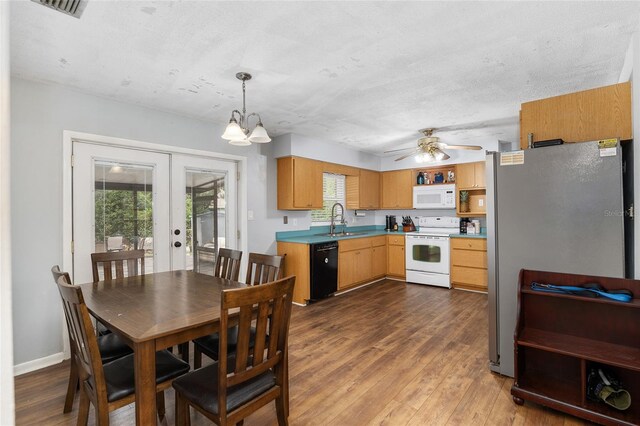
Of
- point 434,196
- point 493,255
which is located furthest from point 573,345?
point 434,196

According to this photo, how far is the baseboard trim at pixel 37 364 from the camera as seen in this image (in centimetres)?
264

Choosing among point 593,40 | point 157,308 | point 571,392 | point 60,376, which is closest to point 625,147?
point 593,40

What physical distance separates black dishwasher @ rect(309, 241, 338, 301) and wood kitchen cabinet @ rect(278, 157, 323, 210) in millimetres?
690

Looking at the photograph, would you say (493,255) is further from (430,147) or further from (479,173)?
(479,173)

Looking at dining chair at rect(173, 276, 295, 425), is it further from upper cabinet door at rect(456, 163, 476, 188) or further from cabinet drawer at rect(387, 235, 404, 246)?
upper cabinet door at rect(456, 163, 476, 188)

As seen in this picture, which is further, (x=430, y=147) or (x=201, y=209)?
(x=430, y=147)

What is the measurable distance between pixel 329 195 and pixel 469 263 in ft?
8.35

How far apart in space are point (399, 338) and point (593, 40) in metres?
2.84

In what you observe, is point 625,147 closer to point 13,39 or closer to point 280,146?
point 280,146

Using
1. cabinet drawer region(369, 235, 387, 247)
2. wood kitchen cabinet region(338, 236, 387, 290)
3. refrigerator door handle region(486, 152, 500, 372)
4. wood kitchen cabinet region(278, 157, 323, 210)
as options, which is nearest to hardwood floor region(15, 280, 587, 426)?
refrigerator door handle region(486, 152, 500, 372)

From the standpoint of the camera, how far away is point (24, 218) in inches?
105

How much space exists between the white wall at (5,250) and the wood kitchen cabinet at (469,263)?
5.26 meters

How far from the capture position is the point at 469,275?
5016 millimetres

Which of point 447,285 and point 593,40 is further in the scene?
point 447,285
